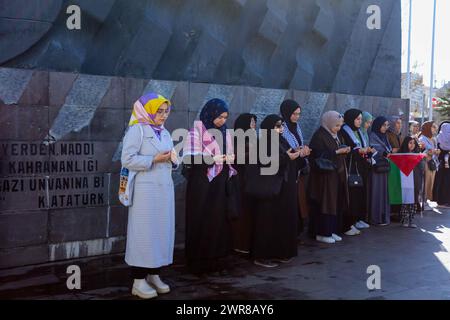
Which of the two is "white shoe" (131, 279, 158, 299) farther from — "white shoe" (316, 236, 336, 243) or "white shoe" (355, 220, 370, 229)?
"white shoe" (355, 220, 370, 229)

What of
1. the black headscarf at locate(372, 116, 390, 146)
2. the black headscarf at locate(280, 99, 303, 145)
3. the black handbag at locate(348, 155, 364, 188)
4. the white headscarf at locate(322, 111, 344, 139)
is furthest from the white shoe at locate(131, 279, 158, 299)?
the black headscarf at locate(372, 116, 390, 146)

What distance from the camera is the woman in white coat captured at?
13.7 ft

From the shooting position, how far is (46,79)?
17.2ft

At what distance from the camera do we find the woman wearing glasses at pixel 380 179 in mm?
7543

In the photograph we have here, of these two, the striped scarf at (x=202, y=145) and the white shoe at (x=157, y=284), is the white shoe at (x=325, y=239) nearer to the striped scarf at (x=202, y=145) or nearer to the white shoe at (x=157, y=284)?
the striped scarf at (x=202, y=145)

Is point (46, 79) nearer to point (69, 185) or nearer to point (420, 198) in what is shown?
point (69, 185)

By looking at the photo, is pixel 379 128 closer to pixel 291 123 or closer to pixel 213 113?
pixel 291 123

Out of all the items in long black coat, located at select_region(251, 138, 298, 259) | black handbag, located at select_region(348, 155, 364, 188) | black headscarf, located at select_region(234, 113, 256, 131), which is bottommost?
long black coat, located at select_region(251, 138, 298, 259)

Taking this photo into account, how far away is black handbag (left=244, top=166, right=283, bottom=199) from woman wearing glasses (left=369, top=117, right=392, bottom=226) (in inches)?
111

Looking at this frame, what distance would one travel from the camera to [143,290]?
4.21 metres

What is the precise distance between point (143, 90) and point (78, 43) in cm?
104

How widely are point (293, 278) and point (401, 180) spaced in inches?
147

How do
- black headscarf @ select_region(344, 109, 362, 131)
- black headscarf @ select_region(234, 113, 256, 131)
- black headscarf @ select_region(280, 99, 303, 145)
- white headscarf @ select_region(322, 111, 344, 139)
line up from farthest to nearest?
black headscarf @ select_region(344, 109, 362, 131), white headscarf @ select_region(322, 111, 344, 139), black headscarf @ select_region(280, 99, 303, 145), black headscarf @ select_region(234, 113, 256, 131)

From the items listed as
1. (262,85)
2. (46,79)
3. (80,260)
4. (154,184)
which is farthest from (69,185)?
(262,85)
